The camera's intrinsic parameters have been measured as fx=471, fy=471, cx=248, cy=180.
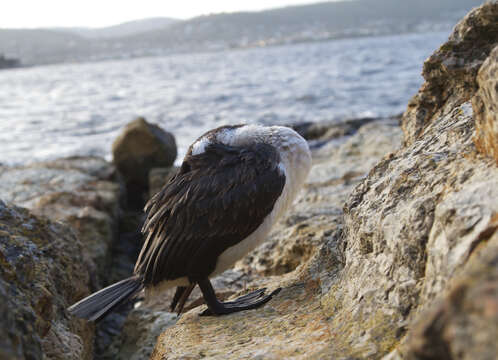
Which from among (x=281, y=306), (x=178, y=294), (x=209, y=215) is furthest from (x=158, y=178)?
(x=281, y=306)

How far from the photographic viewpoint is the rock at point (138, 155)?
33.4 feet

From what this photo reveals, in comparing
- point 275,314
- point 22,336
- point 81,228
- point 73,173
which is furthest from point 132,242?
point 22,336

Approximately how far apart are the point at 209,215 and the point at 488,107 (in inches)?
73.5

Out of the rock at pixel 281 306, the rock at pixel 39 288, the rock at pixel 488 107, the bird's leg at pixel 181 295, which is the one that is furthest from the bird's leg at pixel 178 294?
the rock at pixel 488 107

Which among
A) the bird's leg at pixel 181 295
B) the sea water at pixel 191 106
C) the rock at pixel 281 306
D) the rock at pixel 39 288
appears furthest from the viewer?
the sea water at pixel 191 106

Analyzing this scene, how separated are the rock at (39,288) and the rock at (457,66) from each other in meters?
2.66

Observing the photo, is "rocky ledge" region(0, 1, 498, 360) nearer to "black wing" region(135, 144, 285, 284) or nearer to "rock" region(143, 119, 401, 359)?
"rock" region(143, 119, 401, 359)

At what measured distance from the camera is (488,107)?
188 centimetres

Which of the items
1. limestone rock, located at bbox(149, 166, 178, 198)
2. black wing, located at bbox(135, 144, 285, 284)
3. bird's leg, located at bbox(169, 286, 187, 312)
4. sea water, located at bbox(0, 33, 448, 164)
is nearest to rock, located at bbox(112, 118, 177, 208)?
limestone rock, located at bbox(149, 166, 178, 198)

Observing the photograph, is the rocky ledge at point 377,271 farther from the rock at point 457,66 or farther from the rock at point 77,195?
the rock at point 77,195

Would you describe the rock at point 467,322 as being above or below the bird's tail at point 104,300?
above

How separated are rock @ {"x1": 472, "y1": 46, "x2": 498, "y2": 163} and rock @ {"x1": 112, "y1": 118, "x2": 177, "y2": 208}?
8645 mm

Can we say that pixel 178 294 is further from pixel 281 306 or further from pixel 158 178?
pixel 158 178

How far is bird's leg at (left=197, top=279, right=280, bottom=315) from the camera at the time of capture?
3169mm
